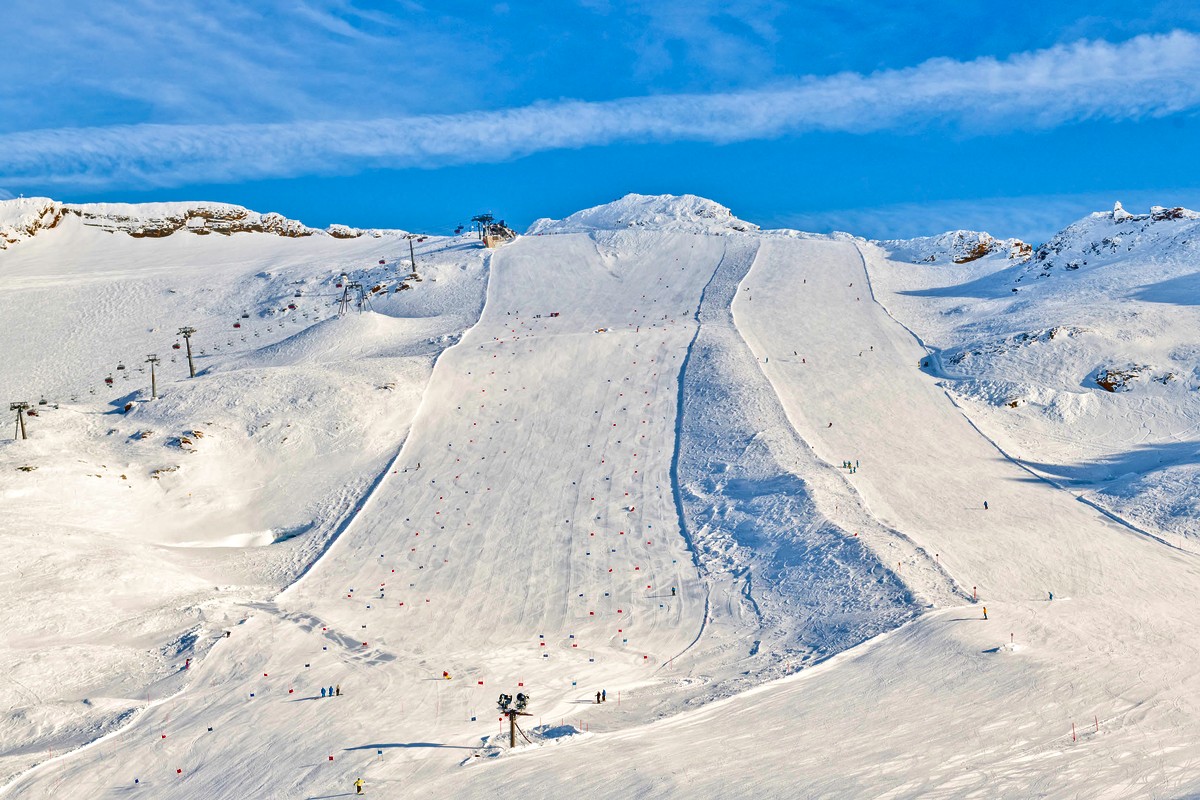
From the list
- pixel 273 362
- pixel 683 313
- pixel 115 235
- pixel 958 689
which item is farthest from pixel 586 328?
pixel 115 235

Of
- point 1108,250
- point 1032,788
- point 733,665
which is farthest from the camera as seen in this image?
point 1108,250

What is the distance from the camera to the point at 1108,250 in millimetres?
87188

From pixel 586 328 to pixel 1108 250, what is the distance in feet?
164

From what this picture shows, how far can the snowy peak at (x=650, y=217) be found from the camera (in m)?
128

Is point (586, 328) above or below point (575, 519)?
above

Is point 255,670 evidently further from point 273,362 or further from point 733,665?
point 273,362

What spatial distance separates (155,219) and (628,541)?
355 feet

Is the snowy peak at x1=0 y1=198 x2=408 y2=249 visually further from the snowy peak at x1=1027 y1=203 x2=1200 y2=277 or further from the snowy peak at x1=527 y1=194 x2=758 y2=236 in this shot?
the snowy peak at x1=1027 y1=203 x2=1200 y2=277

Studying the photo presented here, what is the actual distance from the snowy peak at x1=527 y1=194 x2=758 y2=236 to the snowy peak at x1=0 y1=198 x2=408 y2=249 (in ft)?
92.1

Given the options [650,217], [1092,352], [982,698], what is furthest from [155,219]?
[982,698]

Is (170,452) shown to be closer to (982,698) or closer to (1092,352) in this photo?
(982,698)

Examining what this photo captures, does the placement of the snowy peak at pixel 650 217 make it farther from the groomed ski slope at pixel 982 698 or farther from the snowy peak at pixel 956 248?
the groomed ski slope at pixel 982 698

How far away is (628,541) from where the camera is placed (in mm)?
44656

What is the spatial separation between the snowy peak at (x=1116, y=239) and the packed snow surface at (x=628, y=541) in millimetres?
495
